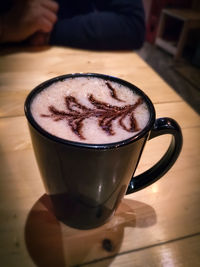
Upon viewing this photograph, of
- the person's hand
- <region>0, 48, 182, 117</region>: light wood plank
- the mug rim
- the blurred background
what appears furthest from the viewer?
the blurred background

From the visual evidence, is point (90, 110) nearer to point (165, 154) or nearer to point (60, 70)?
point (165, 154)

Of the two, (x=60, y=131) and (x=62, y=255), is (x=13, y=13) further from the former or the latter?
(x=62, y=255)

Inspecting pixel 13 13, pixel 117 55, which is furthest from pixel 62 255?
pixel 13 13

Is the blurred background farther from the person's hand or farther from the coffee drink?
the coffee drink

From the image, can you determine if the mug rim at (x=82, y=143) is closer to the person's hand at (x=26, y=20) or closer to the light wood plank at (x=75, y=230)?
the light wood plank at (x=75, y=230)

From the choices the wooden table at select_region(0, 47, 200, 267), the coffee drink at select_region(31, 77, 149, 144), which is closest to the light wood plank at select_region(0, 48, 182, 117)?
the wooden table at select_region(0, 47, 200, 267)

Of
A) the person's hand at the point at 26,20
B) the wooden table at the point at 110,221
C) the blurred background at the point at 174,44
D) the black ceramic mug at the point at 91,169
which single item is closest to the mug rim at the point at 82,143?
the black ceramic mug at the point at 91,169

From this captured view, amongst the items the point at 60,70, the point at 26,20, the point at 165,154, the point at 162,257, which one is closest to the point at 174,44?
the point at 26,20
